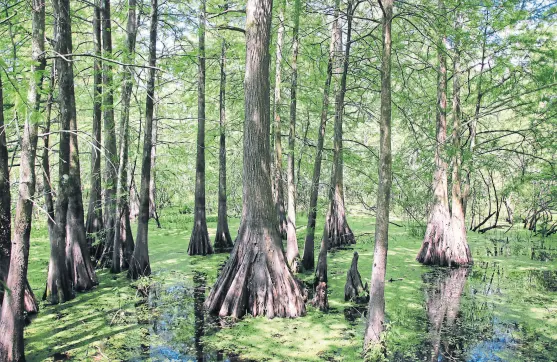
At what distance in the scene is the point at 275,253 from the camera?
20.7ft

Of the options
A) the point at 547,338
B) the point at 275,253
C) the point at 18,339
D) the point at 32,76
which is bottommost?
the point at 547,338

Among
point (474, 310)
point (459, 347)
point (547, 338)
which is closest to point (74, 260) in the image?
point (459, 347)

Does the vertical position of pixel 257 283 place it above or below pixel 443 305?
above

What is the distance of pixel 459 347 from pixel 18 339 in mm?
5080

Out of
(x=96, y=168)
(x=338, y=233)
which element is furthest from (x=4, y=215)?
(x=338, y=233)

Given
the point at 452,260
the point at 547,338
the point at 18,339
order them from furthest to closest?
the point at 452,260 < the point at 547,338 < the point at 18,339

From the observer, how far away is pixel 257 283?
6.20 m

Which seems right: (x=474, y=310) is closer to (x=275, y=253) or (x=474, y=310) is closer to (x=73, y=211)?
(x=275, y=253)

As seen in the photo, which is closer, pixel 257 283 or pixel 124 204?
pixel 257 283

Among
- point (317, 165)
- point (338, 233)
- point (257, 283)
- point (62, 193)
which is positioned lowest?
point (257, 283)

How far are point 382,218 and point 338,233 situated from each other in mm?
7578

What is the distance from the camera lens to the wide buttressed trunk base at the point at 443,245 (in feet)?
31.7

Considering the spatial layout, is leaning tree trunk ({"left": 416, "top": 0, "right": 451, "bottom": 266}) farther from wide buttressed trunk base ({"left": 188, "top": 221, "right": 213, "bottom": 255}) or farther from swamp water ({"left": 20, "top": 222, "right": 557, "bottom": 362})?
wide buttressed trunk base ({"left": 188, "top": 221, "right": 213, "bottom": 255})

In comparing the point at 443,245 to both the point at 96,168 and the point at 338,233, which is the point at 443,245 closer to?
the point at 338,233
